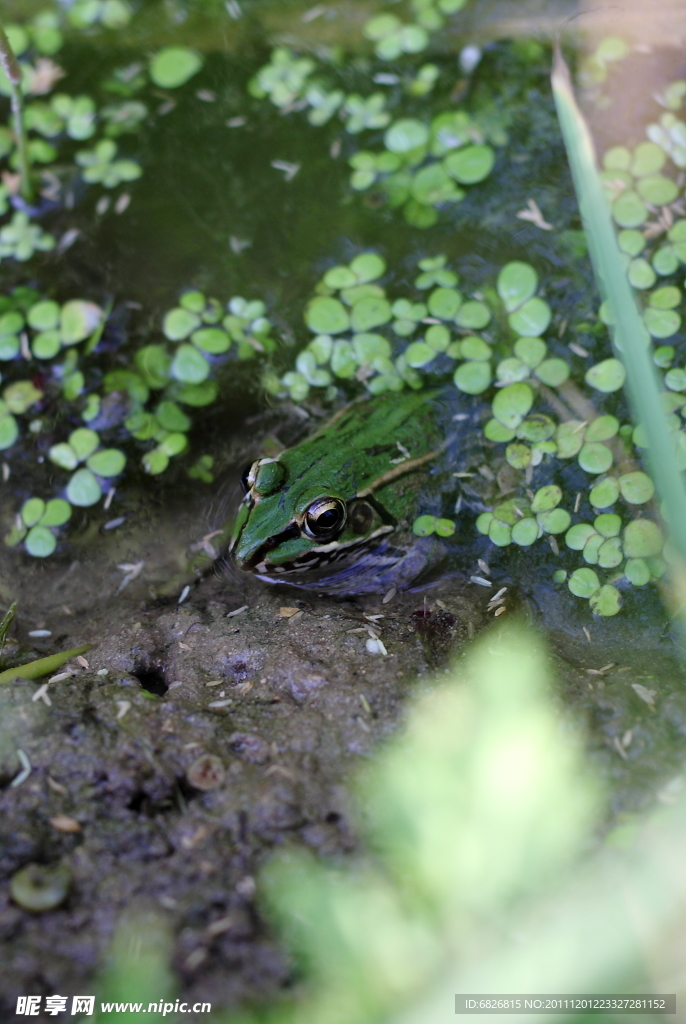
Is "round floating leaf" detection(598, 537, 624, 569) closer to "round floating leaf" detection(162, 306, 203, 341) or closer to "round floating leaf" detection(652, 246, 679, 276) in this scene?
"round floating leaf" detection(652, 246, 679, 276)

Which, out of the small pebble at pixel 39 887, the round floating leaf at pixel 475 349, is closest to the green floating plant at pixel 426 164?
the round floating leaf at pixel 475 349

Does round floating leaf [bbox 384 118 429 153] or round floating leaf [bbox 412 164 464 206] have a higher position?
round floating leaf [bbox 384 118 429 153]

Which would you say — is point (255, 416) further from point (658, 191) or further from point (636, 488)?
point (658, 191)

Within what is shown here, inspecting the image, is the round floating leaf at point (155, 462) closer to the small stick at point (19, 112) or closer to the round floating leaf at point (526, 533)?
the round floating leaf at point (526, 533)

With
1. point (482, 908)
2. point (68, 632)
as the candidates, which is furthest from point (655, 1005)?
point (68, 632)

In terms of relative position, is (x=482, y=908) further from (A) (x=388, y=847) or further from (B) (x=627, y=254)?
(B) (x=627, y=254)

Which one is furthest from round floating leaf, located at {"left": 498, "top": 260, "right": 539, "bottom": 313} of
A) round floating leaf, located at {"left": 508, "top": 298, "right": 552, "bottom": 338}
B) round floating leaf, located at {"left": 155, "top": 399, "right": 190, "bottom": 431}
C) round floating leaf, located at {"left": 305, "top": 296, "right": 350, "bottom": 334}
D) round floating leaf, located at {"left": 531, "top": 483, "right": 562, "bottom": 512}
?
round floating leaf, located at {"left": 155, "top": 399, "right": 190, "bottom": 431}
